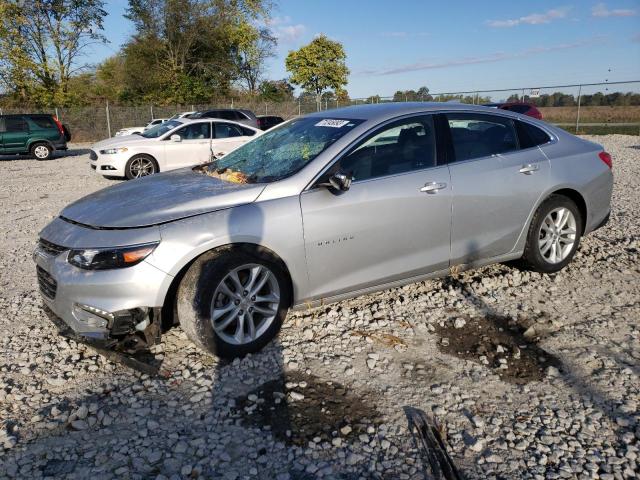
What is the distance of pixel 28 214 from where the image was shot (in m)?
8.76

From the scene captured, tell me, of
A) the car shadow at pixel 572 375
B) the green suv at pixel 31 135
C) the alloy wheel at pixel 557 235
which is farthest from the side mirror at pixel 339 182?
the green suv at pixel 31 135

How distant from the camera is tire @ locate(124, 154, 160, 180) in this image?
12320 millimetres

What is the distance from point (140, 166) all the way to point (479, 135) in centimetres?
967

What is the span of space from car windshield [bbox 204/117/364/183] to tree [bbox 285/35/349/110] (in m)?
53.1

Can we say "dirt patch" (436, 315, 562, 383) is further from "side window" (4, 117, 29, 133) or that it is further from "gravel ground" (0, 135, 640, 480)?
"side window" (4, 117, 29, 133)

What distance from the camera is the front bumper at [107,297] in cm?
326

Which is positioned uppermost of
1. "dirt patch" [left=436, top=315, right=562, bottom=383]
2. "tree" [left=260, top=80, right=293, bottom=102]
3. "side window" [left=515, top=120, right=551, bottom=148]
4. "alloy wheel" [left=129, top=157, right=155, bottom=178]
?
"tree" [left=260, top=80, right=293, bottom=102]

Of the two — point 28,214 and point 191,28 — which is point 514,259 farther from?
point 191,28

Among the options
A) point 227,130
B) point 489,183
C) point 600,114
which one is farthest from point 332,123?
point 600,114

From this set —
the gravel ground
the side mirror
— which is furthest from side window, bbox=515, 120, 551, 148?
the side mirror

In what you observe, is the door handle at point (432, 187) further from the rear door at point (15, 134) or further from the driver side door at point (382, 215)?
the rear door at point (15, 134)

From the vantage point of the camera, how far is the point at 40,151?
63.3ft

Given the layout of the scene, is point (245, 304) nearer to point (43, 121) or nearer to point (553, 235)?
point (553, 235)

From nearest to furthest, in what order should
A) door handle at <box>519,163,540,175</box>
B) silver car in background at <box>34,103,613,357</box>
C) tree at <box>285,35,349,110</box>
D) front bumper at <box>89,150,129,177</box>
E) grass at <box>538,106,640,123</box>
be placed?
1. silver car in background at <box>34,103,613,357</box>
2. door handle at <box>519,163,540,175</box>
3. front bumper at <box>89,150,129,177</box>
4. grass at <box>538,106,640,123</box>
5. tree at <box>285,35,349,110</box>
